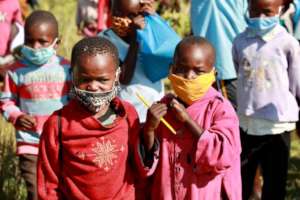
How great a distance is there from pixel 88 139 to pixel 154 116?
0.33 m

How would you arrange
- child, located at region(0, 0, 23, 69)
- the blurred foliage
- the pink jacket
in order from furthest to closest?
the blurred foliage
child, located at region(0, 0, 23, 69)
the pink jacket

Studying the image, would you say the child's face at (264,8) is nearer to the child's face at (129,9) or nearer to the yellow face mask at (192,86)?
the child's face at (129,9)

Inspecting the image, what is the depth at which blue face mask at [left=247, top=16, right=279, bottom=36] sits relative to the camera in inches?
181

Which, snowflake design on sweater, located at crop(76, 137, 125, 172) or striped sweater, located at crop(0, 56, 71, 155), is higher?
snowflake design on sweater, located at crop(76, 137, 125, 172)

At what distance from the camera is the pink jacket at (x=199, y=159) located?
3432mm

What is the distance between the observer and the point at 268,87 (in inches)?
183

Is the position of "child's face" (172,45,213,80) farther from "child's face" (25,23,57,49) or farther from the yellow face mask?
"child's face" (25,23,57,49)

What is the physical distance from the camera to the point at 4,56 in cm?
601

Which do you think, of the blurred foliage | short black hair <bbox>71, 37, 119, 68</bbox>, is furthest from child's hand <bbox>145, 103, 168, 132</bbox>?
the blurred foliage

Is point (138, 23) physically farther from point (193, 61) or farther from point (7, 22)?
point (7, 22)


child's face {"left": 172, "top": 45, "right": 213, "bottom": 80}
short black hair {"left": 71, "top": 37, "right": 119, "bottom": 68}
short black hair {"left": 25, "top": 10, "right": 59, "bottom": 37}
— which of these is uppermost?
short black hair {"left": 71, "top": 37, "right": 119, "bottom": 68}

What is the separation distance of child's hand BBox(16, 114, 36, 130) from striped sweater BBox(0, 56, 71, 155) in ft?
0.19

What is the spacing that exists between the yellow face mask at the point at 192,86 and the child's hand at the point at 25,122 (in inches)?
53.3

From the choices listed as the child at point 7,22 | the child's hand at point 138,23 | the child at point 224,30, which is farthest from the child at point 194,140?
the child at point 7,22
